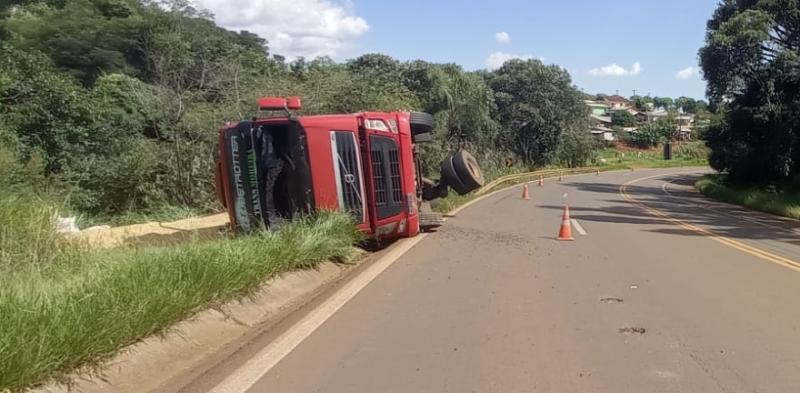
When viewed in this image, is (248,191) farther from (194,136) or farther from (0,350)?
(194,136)

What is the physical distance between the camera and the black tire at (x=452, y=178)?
1678cm

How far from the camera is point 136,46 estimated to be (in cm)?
3878

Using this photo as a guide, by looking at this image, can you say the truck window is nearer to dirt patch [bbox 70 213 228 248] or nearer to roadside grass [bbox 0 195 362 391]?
roadside grass [bbox 0 195 362 391]

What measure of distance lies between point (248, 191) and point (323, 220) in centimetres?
133

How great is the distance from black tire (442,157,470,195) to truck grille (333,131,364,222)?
487cm

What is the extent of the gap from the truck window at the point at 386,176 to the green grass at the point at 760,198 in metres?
19.6

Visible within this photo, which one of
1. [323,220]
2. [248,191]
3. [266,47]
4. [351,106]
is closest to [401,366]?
[323,220]

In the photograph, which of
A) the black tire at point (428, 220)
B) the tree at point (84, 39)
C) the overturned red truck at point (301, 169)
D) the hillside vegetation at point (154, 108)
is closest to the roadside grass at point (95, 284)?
the overturned red truck at point (301, 169)

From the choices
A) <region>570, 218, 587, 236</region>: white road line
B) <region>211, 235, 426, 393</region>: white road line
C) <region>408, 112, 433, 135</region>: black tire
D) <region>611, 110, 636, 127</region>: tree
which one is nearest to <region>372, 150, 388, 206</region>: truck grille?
<region>211, 235, 426, 393</region>: white road line

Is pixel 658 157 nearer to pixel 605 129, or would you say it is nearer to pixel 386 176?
pixel 605 129

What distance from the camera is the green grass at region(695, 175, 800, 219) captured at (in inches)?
1144

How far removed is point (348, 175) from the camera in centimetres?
1199

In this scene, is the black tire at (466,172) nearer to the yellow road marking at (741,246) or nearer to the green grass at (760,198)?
the yellow road marking at (741,246)

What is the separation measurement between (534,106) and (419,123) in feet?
188
